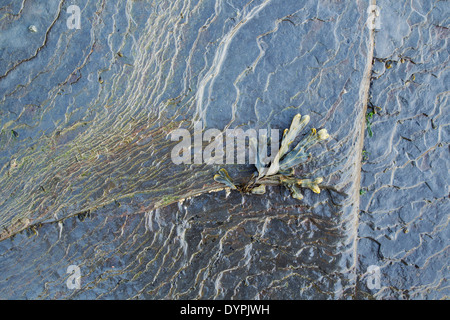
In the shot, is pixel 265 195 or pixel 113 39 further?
pixel 265 195

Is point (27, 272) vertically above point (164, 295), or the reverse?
point (27, 272)

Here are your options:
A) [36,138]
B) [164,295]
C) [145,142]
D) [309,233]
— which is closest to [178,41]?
[145,142]

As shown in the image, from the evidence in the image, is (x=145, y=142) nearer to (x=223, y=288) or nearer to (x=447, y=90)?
(x=223, y=288)

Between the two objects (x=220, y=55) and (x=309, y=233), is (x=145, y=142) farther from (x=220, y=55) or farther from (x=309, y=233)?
(x=309, y=233)

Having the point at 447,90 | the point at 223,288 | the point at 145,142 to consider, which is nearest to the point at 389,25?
the point at 447,90

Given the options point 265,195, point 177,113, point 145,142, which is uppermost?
point 177,113

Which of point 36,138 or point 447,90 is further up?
point 447,90
